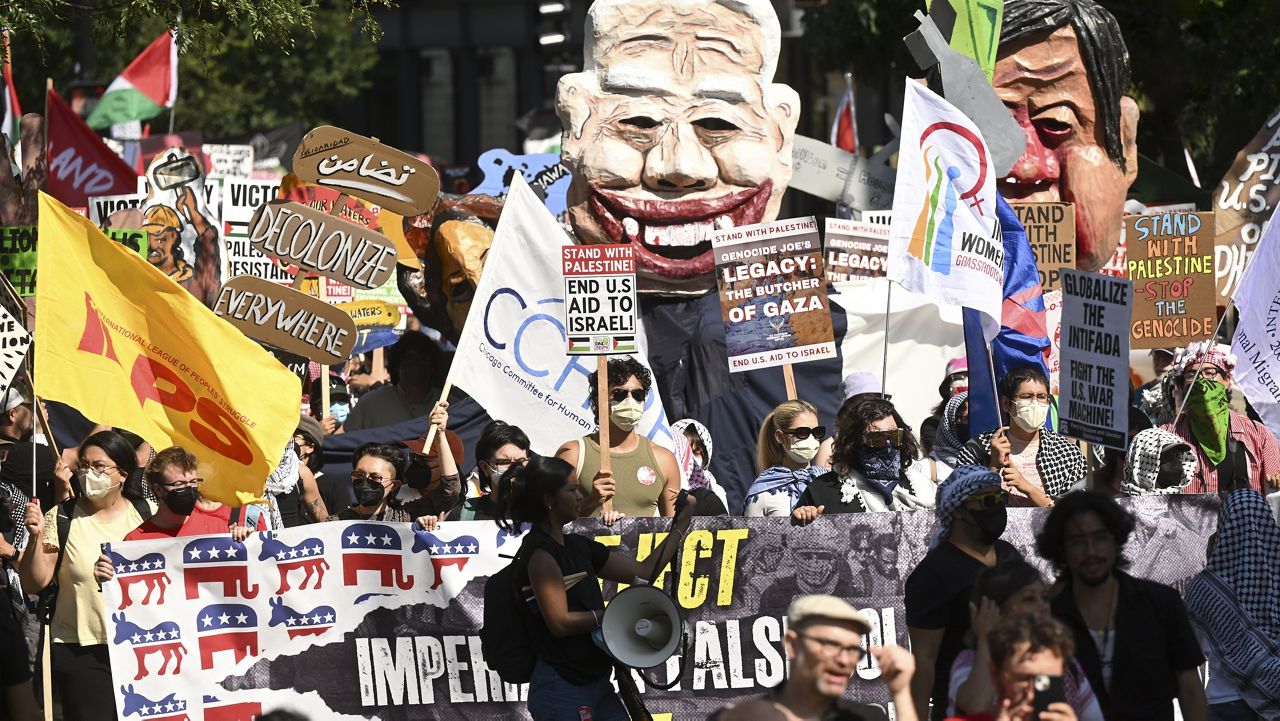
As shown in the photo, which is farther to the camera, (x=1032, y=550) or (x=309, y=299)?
(x=309, y=299)

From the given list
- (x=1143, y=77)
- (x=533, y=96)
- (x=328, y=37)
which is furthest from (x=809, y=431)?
(x=533, y=96)

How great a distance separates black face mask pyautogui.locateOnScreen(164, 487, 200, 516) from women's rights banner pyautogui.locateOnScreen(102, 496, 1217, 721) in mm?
168

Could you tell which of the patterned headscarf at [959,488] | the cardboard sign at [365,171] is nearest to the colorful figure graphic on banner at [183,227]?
the cardboard sign at [365,171]

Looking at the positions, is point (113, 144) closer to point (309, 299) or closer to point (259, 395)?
point (309, 299)

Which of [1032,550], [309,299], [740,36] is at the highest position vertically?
[740,36]

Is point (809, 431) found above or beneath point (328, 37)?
beneath

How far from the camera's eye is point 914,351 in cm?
1302

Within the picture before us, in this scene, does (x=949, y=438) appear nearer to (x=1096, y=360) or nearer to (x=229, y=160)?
(x=1096, y=360)

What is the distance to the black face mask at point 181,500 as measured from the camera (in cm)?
772

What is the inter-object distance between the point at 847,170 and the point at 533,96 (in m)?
37.0

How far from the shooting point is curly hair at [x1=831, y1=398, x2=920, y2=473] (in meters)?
7.95

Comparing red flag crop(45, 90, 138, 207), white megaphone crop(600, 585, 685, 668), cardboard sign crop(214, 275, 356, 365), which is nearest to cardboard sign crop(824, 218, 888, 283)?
cardboard sign crop(214, 275, 356, 365)

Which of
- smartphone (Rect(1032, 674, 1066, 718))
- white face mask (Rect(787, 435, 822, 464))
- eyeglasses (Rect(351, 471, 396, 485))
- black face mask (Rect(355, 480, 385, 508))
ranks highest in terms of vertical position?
white face mask (Rect(787, 435, 822, 464))

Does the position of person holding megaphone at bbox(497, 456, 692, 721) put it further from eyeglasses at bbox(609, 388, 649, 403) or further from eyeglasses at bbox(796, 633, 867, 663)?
eyeglasses at bbox(609, 388, 649, 403)
